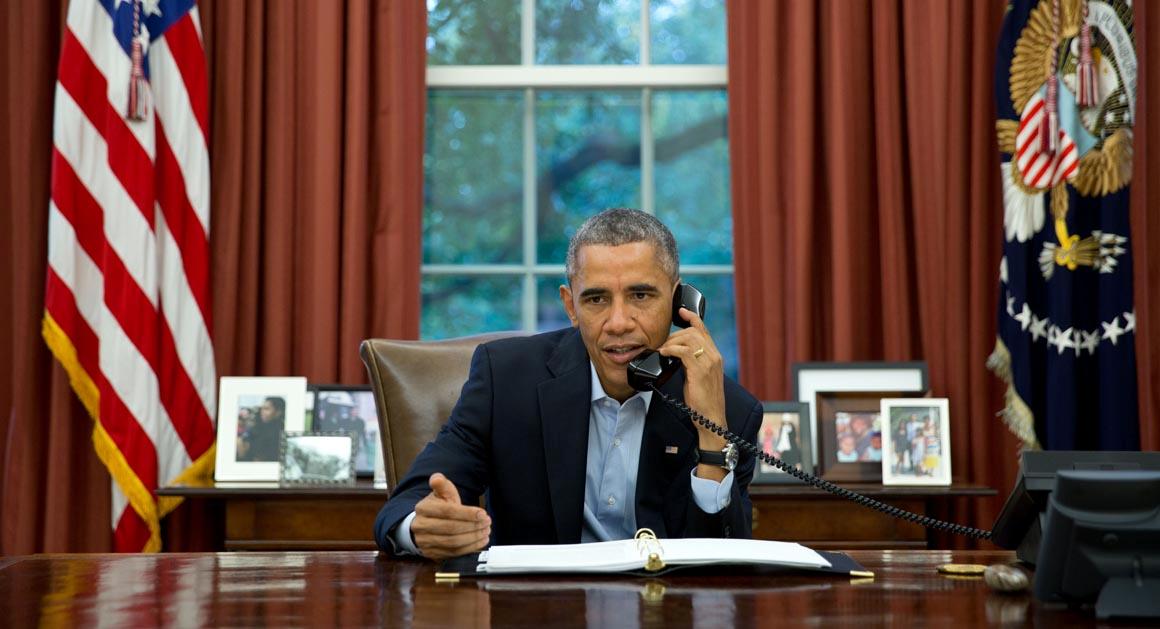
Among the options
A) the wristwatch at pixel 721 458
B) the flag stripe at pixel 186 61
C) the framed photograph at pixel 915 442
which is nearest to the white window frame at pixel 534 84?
the flag stripe at pixel 186 61

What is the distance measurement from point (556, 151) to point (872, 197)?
1.12m

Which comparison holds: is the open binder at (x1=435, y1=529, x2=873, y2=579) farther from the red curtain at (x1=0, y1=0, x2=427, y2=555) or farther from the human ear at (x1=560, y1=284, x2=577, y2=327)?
the red curtain at (x1=0, y1=0, x2=427, y2=555)

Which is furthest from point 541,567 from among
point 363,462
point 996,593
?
point 363,462

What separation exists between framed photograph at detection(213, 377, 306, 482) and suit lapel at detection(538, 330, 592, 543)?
148 cm

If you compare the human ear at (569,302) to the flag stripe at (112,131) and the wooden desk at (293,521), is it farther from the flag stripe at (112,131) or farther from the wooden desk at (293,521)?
the flag stripe at (112,131)

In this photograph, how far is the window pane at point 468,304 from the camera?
170 inches

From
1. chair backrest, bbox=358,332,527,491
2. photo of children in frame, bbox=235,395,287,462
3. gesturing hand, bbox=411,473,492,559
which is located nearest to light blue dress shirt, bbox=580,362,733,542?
chair backrest, bbox=358,332,527,491

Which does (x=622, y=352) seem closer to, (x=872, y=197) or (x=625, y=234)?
(x=625, y=234)

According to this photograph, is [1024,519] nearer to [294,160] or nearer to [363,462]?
[363,462]

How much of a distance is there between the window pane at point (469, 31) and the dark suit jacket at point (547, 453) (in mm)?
2106

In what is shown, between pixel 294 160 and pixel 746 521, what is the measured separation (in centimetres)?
233

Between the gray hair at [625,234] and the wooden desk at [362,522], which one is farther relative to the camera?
the wooden desk at [362,522]

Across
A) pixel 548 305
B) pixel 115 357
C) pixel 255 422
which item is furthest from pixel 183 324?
pixel 548 305

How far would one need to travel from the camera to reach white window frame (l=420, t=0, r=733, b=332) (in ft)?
13.9
